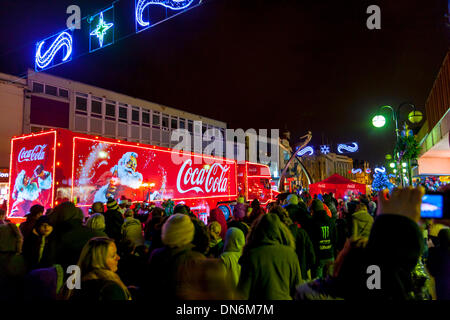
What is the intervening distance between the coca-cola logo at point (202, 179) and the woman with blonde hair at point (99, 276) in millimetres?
14188

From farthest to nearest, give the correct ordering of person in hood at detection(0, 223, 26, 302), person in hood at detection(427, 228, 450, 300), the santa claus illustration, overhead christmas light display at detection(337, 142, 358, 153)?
overhead christmas light display at detection(337, 142, 358, 153) < the santa claus illustration < person in hood at detection(427, 228, 450, 300) < person in hood at detection(0, 223, 26, 302)

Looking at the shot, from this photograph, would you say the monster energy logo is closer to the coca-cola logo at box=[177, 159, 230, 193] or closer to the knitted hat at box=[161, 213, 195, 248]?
the knitted hat at box=[161, 213, 195, 248]

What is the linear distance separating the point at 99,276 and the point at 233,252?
6.82 feet

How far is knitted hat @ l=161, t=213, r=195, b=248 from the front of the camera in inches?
119

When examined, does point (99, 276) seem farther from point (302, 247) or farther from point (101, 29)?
point (101, 29)

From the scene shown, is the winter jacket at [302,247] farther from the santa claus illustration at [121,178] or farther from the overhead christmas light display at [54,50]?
the santa claus illustration at [121,178]

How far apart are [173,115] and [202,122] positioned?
5505mm

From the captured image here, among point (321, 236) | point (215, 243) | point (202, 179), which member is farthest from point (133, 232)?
point (202, 179)

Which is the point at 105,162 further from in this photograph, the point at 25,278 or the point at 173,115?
the point at 173,115

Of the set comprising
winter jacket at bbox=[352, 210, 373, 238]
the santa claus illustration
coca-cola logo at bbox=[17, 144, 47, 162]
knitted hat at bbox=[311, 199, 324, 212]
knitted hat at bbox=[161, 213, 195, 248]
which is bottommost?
winter jacket at bbox=[352, 210, 373, 238]

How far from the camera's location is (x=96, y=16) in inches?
344

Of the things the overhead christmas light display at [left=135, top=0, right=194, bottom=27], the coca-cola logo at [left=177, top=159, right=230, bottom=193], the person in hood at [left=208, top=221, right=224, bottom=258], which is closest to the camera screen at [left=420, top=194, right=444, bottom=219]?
the person in hood at [left=208, top=221, right=224, bottom=258]

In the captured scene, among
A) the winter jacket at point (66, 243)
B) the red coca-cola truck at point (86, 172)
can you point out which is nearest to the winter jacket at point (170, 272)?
the winter jacket at point (66, 243)

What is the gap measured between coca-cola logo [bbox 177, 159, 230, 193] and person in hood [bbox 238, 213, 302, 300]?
1382 centimetres
